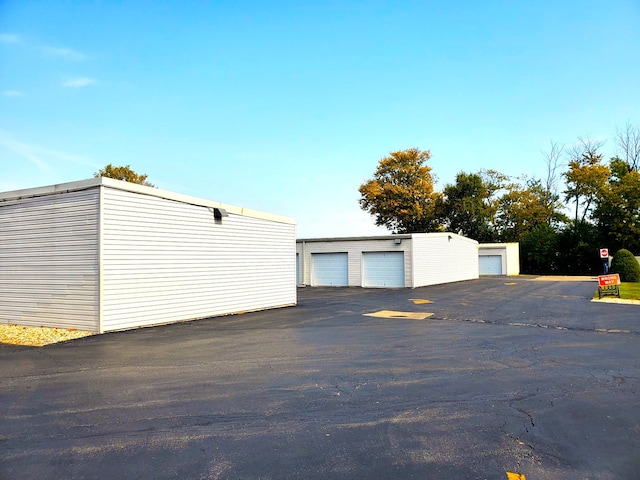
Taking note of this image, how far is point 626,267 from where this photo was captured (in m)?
28.2

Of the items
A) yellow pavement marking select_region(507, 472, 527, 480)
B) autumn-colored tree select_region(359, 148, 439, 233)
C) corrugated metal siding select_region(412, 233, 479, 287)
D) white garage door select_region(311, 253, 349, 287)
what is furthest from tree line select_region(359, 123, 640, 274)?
yellow pavement marking select_region(507, 472, 527, 480)

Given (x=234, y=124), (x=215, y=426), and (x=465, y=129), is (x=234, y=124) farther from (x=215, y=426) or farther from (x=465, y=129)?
(x=215, y=426)

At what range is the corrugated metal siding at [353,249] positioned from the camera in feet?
79.6

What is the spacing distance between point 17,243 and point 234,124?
36.1 ft

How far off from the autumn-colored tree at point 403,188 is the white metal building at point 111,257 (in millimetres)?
31686

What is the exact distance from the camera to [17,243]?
423 inches

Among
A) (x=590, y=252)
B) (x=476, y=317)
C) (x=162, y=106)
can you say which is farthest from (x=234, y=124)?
(x=590, y=252)

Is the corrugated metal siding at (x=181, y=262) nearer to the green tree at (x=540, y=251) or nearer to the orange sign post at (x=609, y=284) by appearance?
the orange sign post at (x=609, y=284)

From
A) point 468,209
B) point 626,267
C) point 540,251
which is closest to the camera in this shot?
point 626,267

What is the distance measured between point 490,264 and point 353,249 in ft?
76.9

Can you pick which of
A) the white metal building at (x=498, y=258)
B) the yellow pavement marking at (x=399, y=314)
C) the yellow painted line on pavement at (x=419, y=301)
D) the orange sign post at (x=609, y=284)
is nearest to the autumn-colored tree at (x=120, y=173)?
the yellow painted line on pavement at (x=419, y=301)

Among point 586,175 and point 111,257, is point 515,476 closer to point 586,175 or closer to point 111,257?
point 111,257

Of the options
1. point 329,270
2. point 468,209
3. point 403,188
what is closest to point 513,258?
point 468,209

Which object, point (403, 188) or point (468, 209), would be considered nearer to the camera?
point (403, 188)
